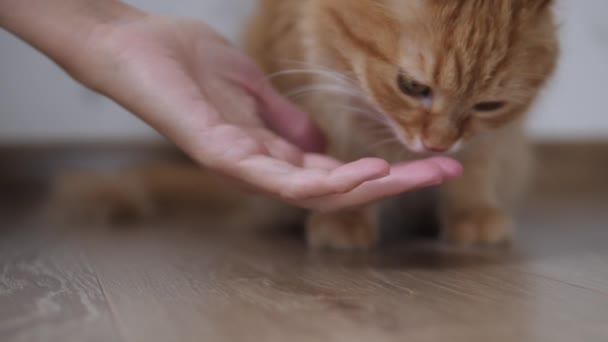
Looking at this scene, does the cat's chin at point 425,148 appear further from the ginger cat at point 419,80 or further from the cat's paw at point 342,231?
the cat's paw at point 342,231

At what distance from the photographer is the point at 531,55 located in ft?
3.56

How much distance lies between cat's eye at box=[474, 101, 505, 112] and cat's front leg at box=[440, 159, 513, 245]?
28 cm

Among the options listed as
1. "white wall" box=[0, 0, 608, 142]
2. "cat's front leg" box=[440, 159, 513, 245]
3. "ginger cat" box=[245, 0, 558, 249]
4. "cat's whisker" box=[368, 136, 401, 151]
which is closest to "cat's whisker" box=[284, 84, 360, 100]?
"ginger cat" box=[245, 0, 558, 249]

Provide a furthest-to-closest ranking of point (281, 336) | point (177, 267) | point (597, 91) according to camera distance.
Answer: point (597, 91), point (177, 267), point (281, 336)

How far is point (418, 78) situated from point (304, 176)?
0.28 metres

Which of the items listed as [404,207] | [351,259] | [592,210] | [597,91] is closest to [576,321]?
[351,259]

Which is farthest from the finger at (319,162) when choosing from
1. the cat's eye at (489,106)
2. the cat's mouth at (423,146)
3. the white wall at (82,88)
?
the white wall at (82,88)

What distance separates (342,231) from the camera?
4.07 ft

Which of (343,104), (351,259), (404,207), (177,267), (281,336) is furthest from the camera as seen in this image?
(404,207)

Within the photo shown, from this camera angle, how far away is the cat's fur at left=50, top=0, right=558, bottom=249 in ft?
3.33

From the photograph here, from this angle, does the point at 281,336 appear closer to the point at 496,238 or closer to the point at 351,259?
the point at 351,259

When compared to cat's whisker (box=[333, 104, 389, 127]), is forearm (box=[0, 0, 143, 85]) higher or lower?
higher

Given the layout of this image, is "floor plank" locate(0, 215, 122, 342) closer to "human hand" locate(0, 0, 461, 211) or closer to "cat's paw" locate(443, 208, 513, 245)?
"human hand" locate(0, 0, 461, 211)

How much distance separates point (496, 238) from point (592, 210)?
0.70 m
